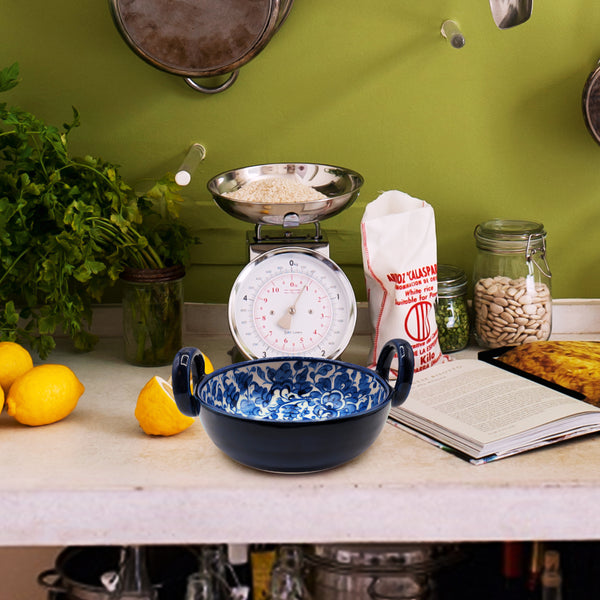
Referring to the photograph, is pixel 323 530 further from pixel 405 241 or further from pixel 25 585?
pixel 25 585

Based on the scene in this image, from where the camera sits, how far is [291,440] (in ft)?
3.05

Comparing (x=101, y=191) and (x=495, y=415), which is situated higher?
(x=101, y=191)

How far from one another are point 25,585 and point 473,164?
50.3 inches

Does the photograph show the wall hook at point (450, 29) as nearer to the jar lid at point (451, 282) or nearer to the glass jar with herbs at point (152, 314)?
the jar lid at point (451, 282)

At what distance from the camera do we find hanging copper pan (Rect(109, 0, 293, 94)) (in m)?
1.34

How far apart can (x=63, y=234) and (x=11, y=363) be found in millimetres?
218

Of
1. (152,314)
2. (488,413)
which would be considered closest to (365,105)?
(152,314)

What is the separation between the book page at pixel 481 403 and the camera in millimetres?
1058

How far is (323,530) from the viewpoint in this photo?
0.96 metres

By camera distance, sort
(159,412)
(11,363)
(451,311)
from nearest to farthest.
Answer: (159,412) → (11,363) → (451,311)

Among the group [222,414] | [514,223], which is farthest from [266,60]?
[222,414]

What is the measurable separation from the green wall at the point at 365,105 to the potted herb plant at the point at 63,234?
20cm

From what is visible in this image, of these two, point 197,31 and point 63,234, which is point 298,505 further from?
point 197,31

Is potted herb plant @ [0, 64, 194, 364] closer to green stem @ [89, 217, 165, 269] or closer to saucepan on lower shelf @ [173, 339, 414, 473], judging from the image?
green stem @ [89, 217, 165, 269]
